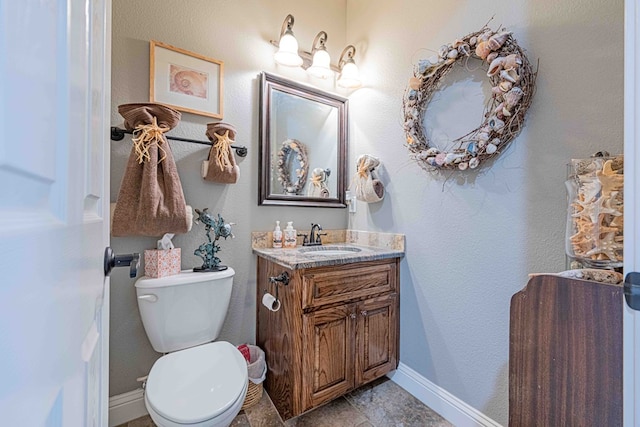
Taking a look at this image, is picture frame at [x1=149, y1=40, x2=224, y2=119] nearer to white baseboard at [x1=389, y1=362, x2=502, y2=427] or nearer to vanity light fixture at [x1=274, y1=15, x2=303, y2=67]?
vanity light fixture at [x1=274, y1=15, x2=303, y2=67]

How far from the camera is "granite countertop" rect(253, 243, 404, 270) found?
135 cm

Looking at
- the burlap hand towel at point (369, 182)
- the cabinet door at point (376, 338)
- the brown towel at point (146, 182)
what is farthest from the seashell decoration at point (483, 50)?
the brown towel at point (146, 182)

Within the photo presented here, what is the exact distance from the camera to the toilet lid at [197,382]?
0.95 m

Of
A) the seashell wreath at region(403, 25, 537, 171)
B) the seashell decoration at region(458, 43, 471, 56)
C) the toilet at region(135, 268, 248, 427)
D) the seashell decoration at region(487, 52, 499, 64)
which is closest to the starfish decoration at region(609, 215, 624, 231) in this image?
the seashell wreath at region(403, 25, 537, 171)

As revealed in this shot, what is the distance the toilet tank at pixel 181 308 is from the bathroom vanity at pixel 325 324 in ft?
0.99

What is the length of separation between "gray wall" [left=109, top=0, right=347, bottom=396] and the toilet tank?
0.62ft

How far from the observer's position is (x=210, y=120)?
5.22ft

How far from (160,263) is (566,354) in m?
1.56

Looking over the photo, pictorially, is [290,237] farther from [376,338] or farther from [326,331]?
[376,338]

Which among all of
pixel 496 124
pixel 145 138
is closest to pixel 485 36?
pixel 496 124

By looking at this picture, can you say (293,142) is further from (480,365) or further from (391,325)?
(480,365)

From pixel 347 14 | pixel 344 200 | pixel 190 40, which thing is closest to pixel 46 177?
pixel 190 40

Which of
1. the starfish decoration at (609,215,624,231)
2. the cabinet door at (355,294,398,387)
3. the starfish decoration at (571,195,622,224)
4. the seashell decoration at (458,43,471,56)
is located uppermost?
the seashell decoration at (458,43,471,56)

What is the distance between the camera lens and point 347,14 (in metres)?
2.16
